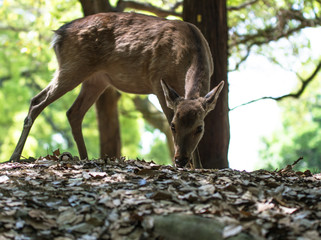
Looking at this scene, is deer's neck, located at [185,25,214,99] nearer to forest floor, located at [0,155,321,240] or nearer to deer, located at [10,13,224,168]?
deer, located at [10,13,224,168]

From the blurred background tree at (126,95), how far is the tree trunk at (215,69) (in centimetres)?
125

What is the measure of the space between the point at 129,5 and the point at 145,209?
23.9ft

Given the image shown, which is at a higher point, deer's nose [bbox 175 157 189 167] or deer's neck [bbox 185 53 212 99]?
deer's neck [bbox 185 53 212 99]

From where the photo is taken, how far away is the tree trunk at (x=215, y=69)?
7.56m

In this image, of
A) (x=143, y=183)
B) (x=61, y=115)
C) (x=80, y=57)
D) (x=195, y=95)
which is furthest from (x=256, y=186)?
(x=61, y=115)

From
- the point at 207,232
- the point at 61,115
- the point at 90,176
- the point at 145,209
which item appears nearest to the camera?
the point at 207,232

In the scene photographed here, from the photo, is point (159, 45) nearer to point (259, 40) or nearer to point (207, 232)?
point (207, 232)

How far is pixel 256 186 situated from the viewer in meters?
4.48

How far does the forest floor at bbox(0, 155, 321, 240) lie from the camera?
11.4 feet

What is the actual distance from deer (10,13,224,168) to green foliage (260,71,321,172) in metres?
18.0

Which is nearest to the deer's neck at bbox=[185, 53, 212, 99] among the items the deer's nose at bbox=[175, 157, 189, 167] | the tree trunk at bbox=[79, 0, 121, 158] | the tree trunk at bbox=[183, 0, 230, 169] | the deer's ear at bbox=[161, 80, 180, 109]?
the deer's ear at bbox=[161, 80, 180, 109]

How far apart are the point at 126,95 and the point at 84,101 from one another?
256 inches

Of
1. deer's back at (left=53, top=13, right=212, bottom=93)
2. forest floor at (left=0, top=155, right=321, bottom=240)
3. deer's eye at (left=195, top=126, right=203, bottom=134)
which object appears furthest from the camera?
deer's back at (left=53, top=13, right=212, bottom=93)

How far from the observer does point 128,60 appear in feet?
23.0
